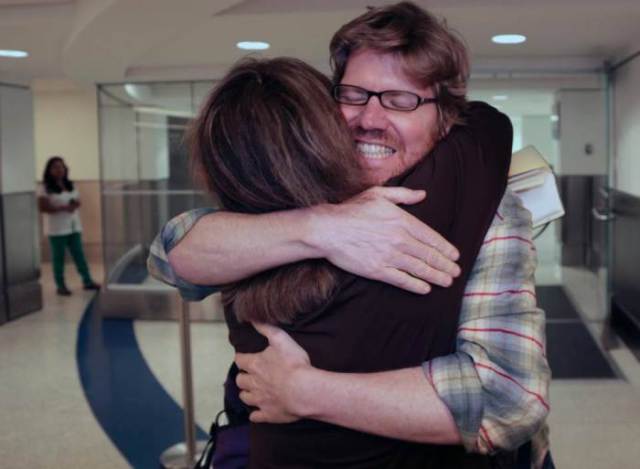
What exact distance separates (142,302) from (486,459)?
6291 millimetres

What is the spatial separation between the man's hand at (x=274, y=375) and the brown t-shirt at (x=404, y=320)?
0.7 inches

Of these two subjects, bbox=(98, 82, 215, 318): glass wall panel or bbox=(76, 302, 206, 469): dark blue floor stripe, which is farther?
bbox=(98, 82, 215, 318): glass wall panel

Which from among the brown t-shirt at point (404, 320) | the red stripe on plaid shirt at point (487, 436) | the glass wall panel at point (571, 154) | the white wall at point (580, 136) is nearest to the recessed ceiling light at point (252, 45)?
the glass wall panel at point (571, 154)

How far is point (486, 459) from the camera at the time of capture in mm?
1153

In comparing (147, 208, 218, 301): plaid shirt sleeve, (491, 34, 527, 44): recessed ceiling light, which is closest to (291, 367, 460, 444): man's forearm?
(147, 208, 218, 301): plaid shirt sleeve

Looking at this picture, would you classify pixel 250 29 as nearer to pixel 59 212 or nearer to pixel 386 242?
pixel 386 242

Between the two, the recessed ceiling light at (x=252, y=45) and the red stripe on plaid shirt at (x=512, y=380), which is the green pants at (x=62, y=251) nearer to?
the recessed ceiling light at (x=252, y=45)

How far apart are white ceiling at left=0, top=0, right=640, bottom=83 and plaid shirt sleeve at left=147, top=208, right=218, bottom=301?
8.44ft

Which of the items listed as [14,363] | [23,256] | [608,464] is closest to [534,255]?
[608,464]

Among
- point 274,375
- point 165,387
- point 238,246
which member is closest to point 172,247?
point 238,246

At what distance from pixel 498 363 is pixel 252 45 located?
15.2ft

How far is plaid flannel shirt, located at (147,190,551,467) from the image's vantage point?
0.99 m

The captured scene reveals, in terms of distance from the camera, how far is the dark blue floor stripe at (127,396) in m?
3.97

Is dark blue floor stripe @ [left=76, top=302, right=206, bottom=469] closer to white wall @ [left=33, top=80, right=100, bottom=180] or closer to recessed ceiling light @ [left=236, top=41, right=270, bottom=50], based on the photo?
recessed ceiling light @ [left=236, top=41, right=270, bottom=50]
